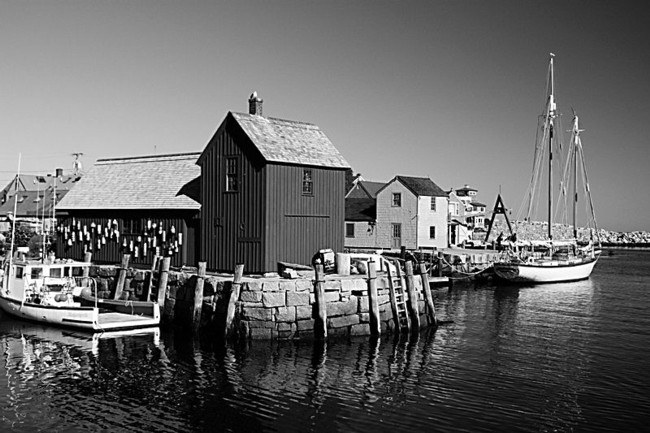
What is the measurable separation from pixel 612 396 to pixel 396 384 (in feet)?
22.1

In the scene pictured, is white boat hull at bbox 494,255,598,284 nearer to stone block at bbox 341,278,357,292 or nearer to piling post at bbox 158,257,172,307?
stone block at bbox 341,278,357,292

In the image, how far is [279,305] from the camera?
2544cm

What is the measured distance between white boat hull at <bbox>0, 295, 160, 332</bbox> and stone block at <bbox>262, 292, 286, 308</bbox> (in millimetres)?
5540

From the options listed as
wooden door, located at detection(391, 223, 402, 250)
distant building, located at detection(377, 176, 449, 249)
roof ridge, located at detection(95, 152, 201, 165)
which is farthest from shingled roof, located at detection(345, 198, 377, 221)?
roof ridge, located at detection(95, 152, 201, 165)

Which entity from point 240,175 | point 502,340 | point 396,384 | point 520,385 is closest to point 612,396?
point 520,385

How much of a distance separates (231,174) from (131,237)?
7.88m

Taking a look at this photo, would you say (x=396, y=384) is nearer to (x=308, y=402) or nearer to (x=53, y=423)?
(x=308, y=402)

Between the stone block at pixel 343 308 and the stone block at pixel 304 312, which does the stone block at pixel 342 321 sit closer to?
the stone block at pixel 343 308

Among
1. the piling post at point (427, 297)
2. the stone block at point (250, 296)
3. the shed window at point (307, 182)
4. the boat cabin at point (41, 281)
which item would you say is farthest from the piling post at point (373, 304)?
the boat cabin at point (41, 281)

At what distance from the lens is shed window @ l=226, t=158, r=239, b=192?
31.8 meters

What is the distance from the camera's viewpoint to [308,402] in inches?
725

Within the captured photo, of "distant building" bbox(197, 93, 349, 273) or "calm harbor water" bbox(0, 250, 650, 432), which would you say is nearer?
"calm harbor water" bbox(0, 250, 650, 432)

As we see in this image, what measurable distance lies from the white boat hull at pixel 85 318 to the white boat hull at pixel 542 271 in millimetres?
34405

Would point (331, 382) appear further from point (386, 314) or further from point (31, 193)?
point (31, 193)
